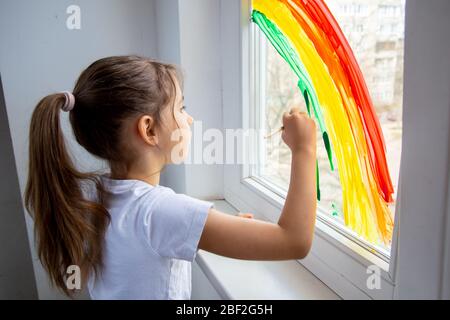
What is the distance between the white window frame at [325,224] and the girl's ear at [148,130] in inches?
11.5

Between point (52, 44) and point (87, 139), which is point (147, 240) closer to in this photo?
point (87, 139)

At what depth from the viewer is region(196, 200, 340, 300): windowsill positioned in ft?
2.21

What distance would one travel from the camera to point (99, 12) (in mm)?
1006

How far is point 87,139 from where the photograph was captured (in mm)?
668

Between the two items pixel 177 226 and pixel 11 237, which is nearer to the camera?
Answer: pixel 177 226

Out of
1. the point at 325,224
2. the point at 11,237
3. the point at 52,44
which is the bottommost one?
the point at 11,237

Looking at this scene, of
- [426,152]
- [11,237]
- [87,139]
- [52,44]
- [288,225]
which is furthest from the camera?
[11,237]

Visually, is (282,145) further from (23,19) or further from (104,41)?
(23,19)

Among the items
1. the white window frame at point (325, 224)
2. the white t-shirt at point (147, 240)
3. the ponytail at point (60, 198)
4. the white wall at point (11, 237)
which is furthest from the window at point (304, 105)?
the white wall at point (11, 237)

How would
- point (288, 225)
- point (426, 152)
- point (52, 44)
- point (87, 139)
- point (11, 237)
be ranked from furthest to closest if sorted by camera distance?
point (11, 237)
point (52, 44)
point (87, 139)
point (288, 225)
point (426, 152)

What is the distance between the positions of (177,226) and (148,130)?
17 centimetres

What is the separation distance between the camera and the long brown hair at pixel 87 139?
0.63 meters

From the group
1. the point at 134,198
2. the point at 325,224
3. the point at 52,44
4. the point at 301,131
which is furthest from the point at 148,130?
the point at 52,44

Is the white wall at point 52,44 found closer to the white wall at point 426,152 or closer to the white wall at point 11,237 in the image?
the white wall at point 11,237
